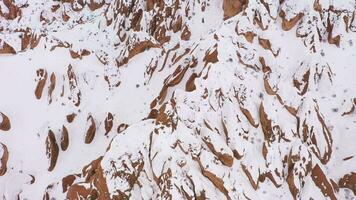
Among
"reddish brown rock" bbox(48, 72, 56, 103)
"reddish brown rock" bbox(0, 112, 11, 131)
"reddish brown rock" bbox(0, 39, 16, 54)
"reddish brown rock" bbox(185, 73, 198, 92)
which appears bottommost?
"reddish brown rock" bbox(0, 112, 11, 131)

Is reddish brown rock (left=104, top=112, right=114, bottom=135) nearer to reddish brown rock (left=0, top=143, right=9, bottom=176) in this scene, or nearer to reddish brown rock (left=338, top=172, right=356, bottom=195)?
reddish brown rock (left=0, top=143, right=9, bottom=176)

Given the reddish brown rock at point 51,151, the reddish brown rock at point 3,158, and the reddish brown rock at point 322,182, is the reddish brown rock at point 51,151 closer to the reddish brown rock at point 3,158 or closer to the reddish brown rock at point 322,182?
the reddish brown rock at point 3,158

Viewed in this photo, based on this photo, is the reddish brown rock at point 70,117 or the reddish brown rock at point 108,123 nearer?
the reddish brown rock at point 108,123

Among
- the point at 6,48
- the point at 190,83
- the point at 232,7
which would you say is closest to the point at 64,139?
the point at 190,83

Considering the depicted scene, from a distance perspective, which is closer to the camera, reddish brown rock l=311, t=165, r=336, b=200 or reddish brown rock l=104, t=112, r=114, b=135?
reddish brown rock l=311, t=165, r=336, b=200

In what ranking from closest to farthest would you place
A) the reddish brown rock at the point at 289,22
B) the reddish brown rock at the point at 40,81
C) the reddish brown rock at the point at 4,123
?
1. the reddish brown rock at the point at 4,123
2. the reddish brown rock at the point at 289,22
3. the reddish brown rock at the point at 40,81

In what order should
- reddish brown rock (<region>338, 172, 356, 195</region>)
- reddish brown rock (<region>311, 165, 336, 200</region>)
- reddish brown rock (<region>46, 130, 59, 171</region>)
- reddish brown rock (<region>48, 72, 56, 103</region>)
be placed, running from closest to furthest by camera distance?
reddish brown rock (<region>311, 165, 336, 200</region>) < reddish brown rock (<region>338, 172, 356, 195</region>) < reddish brown rock (<region>46, 130, 59, 171</region>) < reddish brown rock (<region>48, 72, 56, 103</region>)

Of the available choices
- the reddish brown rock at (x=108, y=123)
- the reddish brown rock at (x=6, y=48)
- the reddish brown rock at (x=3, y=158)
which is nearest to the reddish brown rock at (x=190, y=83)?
the reddish brown rock at (x=108, y=123)

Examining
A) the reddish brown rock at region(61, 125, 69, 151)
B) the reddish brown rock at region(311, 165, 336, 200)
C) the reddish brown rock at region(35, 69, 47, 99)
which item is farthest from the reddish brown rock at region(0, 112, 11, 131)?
the reddish brown rock at region(311, 165, 336, 200)
